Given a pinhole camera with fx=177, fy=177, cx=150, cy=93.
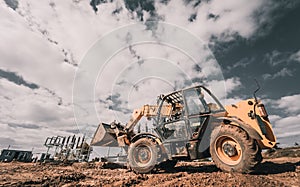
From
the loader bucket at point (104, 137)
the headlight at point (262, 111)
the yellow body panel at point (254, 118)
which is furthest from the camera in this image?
the loader bucket at point (104, 137)

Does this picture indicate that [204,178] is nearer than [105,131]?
Yes

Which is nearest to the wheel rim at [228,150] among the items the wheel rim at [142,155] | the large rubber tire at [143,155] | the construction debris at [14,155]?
the large rubber tire at [143,155]

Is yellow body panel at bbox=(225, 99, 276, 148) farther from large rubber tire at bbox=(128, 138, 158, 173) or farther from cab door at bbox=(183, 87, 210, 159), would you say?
large rubber tire at bbox=(128, 138, 158, 173)

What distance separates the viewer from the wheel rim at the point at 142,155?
291 inches

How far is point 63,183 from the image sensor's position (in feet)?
17.9

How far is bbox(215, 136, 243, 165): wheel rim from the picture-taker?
5633mm

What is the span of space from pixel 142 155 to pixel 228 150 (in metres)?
3.47

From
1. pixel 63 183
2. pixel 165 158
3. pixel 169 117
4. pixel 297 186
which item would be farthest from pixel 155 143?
pixel 297 186

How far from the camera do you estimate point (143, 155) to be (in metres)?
7.51

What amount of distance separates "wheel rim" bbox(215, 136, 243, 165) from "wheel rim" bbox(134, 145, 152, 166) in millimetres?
2792

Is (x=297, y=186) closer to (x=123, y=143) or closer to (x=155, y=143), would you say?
(x=155, y=143)

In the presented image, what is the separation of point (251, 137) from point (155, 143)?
354 centimetres

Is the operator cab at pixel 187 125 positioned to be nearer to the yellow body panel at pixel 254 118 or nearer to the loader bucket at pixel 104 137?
the yellow body panel at pixel 254 118

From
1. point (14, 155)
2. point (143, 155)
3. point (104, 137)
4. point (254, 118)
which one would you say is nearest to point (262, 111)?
point (254, 118)
